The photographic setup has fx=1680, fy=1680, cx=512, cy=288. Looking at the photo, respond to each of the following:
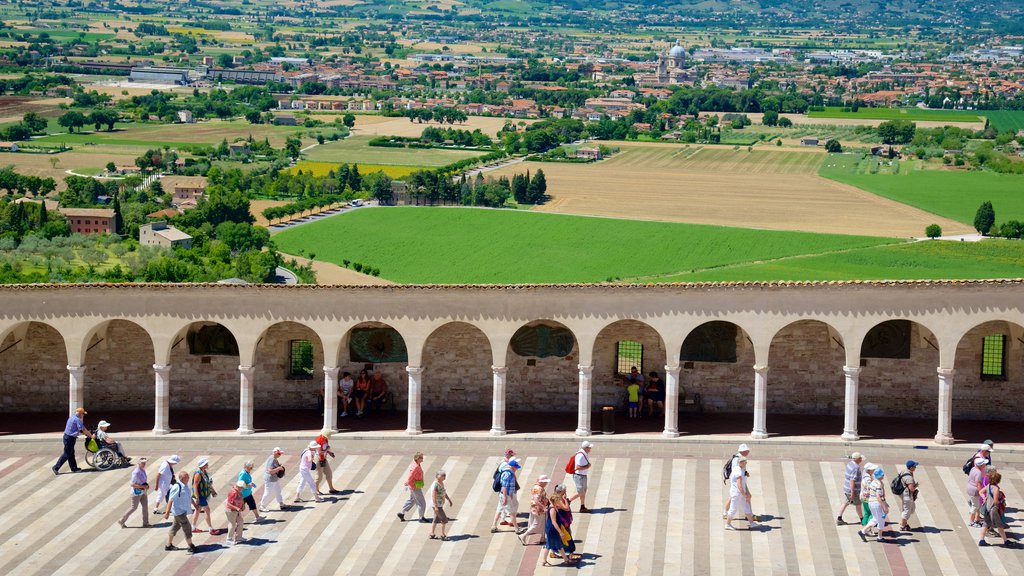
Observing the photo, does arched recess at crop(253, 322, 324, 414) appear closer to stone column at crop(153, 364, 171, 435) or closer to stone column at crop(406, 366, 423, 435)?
stone column at crop(153, 364, 171, 435)

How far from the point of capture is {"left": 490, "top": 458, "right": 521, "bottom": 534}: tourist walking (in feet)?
102

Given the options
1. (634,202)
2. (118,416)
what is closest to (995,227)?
(634,202)

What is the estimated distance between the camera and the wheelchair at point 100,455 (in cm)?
3506

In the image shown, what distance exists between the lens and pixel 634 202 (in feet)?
491

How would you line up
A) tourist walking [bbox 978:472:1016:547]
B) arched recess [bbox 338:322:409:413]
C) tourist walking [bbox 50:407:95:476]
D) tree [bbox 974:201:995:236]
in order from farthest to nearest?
tree [bbox 974:201:995:236]
arched recess [bbox 338:322:409:413]
tourist walking [bbox 50:407:95:476]
tourist walking [bbox 978:472:1016:547]

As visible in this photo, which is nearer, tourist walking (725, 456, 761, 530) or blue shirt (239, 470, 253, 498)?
blue shirt (239, 470, 253, 498)

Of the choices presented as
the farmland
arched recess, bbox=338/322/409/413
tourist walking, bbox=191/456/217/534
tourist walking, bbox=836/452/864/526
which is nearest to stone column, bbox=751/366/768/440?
tourist walking, bbox=836/452/864/526

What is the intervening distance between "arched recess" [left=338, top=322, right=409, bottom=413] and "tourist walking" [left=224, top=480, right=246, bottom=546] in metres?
9.58

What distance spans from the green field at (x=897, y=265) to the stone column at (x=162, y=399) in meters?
64.0

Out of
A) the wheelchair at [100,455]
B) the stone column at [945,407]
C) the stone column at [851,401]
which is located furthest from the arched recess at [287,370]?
the stone column at [945,407]

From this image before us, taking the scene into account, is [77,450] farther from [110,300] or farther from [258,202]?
[258,202]

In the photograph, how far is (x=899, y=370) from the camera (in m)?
39.5

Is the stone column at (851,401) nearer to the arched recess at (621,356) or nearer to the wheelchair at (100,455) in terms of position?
the arched recess at (621,356)

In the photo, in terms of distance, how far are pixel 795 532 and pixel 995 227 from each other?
10034 centimetres
